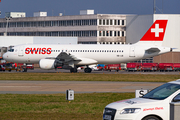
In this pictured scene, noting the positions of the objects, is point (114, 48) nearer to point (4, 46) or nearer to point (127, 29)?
point (4, 46)

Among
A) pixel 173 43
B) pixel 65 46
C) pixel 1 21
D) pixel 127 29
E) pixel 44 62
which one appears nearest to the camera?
pixel 44 62

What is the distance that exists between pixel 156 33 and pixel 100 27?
42120mm

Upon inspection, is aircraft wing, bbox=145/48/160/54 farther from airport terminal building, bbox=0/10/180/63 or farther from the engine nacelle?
airport terminal building, bbox=0/10/180/63

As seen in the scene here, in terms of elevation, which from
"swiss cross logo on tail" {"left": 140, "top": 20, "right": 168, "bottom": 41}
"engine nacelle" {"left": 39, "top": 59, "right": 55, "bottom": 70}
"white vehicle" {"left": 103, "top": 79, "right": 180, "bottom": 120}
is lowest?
"white vehicle" {"left": 103, "top": 79, "right": 180, "bottom": 120}

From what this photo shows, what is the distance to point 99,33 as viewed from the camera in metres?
90.0

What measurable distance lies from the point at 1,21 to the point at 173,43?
179ft

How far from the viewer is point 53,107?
15.6m

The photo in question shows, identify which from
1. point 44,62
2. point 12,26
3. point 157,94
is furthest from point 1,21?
point 157,94

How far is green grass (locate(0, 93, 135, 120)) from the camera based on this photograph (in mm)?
13445

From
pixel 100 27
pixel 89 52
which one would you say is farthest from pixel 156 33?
pixel 100 27

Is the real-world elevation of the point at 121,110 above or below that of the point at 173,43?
below

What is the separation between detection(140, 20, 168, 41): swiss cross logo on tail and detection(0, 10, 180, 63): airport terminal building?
99.4 feet

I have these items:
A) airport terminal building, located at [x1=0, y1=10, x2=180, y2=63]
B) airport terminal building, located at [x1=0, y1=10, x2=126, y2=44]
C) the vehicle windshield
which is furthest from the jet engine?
airport terminal building, located at [x1=0, y1=10, x2=126, y2=44]

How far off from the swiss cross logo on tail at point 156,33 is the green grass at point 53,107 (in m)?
29.3
